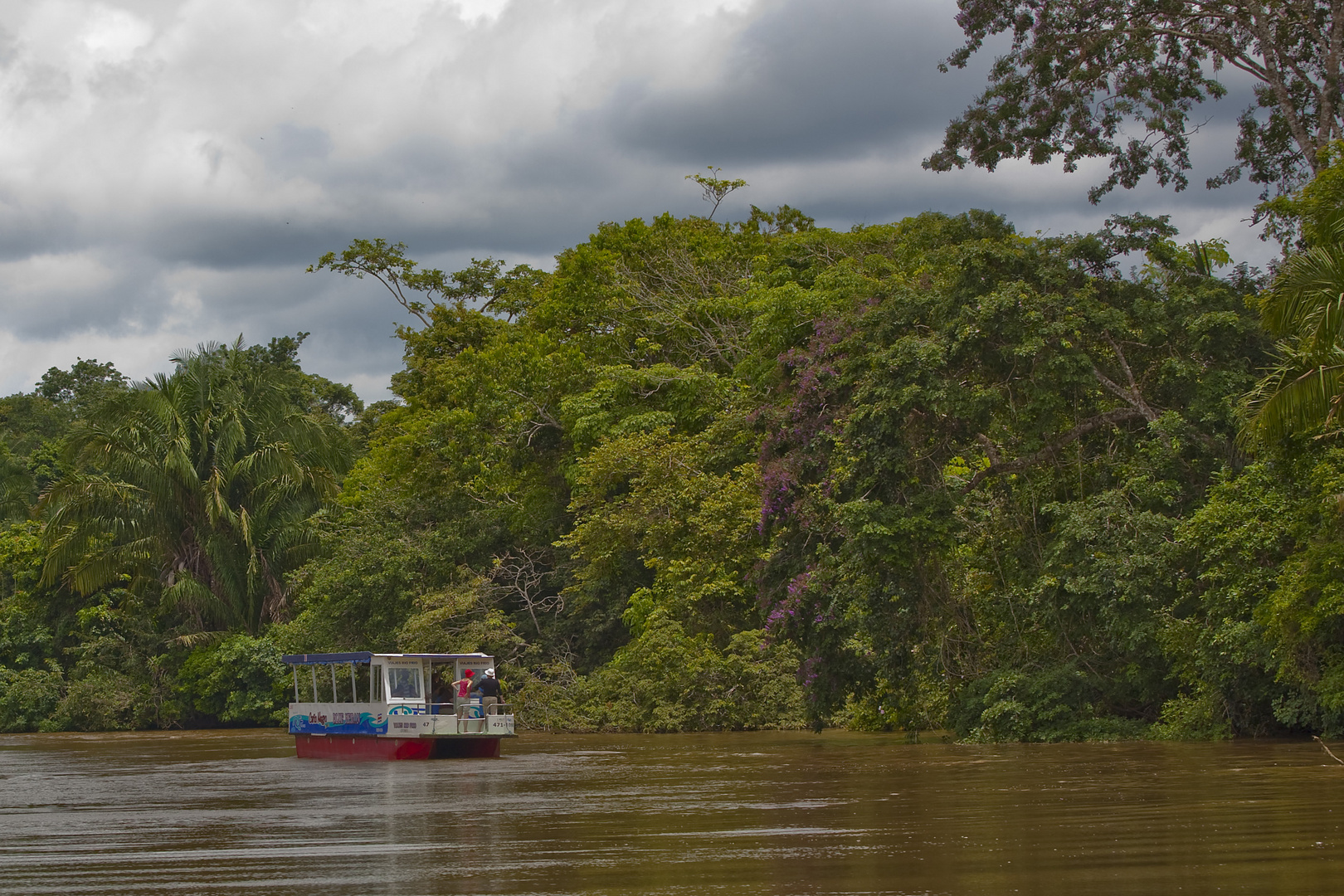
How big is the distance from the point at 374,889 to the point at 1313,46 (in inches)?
930

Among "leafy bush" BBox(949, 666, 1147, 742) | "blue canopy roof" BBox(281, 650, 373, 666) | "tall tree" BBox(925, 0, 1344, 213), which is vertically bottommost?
"leafy bush" BBox(949, 666, 1147, 742)

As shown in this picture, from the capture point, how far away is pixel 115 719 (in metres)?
40.4

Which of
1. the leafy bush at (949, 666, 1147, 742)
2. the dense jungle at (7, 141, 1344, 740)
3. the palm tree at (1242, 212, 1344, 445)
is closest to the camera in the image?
the palm tree at (1242, 212, 1344, 445)

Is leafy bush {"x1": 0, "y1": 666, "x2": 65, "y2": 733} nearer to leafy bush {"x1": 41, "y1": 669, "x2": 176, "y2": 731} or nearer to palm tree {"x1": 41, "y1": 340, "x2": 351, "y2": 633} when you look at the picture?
leafy bush {"x1": 41, "y1": 669, "x2": 176, "y2": 731}

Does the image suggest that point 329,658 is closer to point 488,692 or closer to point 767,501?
point 488,692

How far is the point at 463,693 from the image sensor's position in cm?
2608

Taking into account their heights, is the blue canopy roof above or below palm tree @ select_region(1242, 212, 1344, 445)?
below

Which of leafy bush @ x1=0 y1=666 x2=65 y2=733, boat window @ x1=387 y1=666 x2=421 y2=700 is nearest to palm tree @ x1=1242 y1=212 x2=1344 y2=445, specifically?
boat window @ x1=387 y1=666 x2=421 y2=700

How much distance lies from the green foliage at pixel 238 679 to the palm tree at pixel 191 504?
1.57 m

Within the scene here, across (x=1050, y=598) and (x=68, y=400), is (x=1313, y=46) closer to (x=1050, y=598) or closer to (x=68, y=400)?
(x=1050, y=598)

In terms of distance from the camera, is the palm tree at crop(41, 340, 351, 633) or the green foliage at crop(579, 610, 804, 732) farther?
the palm tree at crop(41, 340, 351, 633)

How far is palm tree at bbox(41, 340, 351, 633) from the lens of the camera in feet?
133

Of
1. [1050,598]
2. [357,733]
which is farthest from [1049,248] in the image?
[357,733]

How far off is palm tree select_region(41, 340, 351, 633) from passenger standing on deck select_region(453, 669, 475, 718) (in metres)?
15.6
